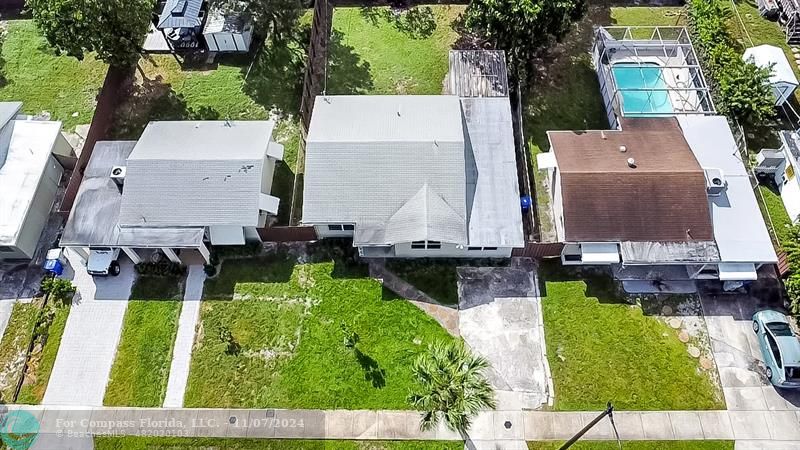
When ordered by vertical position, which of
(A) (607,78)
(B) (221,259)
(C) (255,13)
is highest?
(C) (255,13)

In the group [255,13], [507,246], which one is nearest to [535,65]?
[507,246]

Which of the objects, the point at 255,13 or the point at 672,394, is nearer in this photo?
the point at 672,394

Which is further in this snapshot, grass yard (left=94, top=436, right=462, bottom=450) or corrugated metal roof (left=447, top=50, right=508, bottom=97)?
corrugated metal roof (left=447, top=50, right=508, bottom=97)

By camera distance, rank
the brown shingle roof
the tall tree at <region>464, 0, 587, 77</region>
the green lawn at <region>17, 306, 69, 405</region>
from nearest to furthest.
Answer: the green lawn at <region>17, 306, 69, 405</region>, the brown shingle roof, the tall tree at <region>464, 0, 587, 77</region>

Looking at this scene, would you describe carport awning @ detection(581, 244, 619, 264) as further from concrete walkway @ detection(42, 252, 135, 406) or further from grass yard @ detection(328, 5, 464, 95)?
concrete walkway @ detection(42, 252, 135, 406)

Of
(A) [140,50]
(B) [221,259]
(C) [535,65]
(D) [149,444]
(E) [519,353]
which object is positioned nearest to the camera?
(D) [149,444]

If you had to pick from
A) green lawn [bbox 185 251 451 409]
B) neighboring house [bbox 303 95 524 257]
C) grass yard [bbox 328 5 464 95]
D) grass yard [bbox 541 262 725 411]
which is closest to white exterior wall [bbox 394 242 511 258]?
neighboring house [bbox 303 95 524 257]

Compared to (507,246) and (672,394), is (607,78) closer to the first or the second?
(507,246)

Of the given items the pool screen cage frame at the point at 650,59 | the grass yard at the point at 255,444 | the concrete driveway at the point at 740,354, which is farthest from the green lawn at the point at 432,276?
the pool screen cage frame at the point at 650,59
